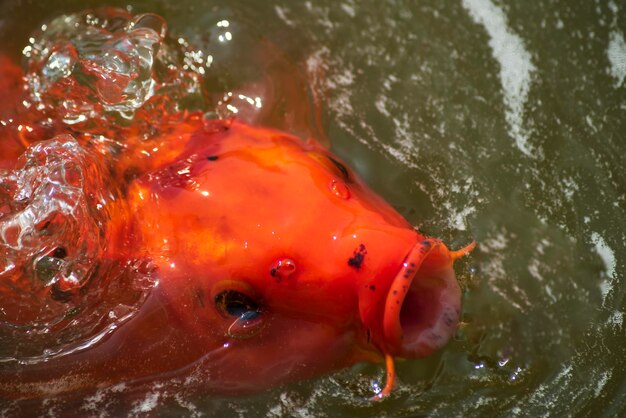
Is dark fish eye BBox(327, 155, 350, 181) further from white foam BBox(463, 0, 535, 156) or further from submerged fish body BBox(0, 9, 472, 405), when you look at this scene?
white foam BBox(463, 0, 535, 156)

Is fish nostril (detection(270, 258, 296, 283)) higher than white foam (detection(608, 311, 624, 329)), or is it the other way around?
white foam (detection(608, 311, 624, 329))

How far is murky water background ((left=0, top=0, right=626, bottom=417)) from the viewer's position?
2.49 meters

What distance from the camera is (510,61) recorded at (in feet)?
10.8

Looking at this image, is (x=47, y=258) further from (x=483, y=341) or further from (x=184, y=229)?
(x=483, y=341)

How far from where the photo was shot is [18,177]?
99.4 inches

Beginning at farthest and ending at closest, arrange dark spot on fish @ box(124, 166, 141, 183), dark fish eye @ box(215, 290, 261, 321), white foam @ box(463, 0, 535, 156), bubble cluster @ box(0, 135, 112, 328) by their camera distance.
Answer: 1. white foam @ box(463, 0, 535, 156)
2. dark spot on fish @ box(124, 166, 141, 183)
3. bubble cluster @ box(0, 135, 112, 328)
4. dark fish eye @ box(215, 290, 261, 321)

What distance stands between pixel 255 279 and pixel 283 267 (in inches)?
3.8

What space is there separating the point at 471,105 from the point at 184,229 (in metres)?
1.46

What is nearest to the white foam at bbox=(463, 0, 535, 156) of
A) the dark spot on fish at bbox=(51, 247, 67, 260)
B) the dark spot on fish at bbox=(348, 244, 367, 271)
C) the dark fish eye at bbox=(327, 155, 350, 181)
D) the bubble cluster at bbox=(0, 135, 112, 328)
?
the dark fish eye at bbox=(327, 155, 350, 181)

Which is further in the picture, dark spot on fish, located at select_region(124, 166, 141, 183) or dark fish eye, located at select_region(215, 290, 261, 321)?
dark spot on fish, located at select_region(124, 166, 141, 183)

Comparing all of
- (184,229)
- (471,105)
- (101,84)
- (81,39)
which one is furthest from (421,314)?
(81,39)

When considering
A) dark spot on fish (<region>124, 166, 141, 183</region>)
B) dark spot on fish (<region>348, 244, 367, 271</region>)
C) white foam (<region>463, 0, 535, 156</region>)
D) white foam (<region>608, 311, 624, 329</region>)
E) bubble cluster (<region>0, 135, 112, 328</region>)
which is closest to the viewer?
dark spot on fish (<region>348, 244, 367, 271</region>)

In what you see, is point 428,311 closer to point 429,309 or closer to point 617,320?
point 429,309

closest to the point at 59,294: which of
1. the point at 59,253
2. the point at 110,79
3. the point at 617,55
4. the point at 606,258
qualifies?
the point at 59,253
